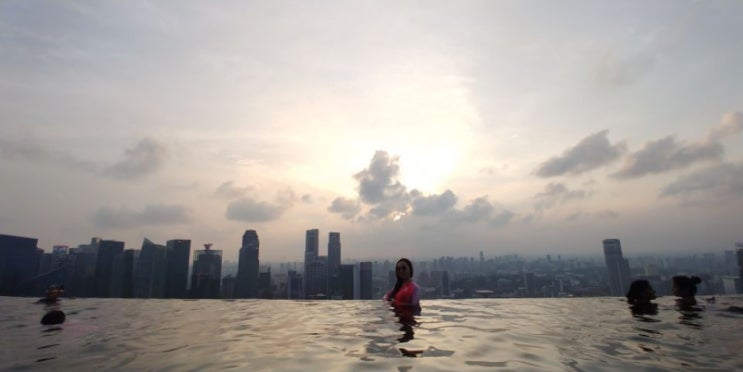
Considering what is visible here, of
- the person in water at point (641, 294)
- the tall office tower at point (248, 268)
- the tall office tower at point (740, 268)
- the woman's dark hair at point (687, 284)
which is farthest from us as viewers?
the tall office tower at point (248, 268)

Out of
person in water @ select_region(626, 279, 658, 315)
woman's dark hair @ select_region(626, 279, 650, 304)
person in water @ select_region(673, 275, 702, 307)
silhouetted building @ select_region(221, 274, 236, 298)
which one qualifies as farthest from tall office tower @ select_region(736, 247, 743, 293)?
silhouetted building @ select_region(221, 274, 236, 298)

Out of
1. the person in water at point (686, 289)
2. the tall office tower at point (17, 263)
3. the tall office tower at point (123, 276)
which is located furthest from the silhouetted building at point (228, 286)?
the person in water at point (686, 289)

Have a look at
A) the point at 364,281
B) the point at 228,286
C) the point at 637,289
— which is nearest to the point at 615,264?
the point at 364,281

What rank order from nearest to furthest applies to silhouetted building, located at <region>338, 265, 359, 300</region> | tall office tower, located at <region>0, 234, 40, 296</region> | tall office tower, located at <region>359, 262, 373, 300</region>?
1. tall office tower, located at <region>359, 262, 373, 300</region>
2. silhouetted building, located at <region>338, 265, 359, 300</region>
3. tall office tower, located at <region>0, 234, 40, 296</region>

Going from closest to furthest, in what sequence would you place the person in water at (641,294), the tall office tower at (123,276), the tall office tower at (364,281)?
1. the person in water at (641,294)
2. the tall office tower at (364,281)
3. the tall office tower at (123,276)

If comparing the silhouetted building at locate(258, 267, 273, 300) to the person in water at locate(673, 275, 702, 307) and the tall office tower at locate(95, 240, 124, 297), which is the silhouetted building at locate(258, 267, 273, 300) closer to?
the tall office tower at locate(95, 240, 124, 297)

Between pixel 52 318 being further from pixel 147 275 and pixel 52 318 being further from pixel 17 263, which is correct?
pixel 147 275

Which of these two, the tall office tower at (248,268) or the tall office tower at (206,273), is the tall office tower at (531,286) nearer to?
the tall office tower at (248,268)
